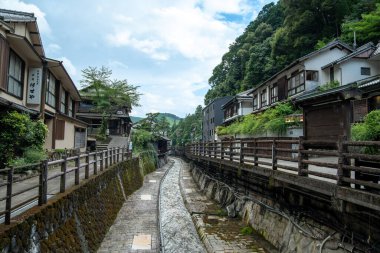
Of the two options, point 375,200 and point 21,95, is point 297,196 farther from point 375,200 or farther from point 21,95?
point 21,95

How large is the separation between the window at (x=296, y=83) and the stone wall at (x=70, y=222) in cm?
1850

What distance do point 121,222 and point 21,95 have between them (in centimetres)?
915

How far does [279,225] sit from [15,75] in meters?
14.8

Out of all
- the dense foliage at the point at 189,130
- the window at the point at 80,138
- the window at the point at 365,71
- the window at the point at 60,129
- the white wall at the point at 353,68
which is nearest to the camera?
the window at the point at 60,129

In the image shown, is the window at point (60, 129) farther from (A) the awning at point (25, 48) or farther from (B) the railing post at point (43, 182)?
(B) the railing post at point (43, 182)

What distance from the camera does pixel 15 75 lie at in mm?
14945

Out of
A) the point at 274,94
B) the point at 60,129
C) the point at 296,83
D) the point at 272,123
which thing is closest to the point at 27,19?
the point at 60,129

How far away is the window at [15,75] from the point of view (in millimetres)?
14273

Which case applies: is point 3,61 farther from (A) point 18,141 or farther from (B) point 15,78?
(A) point 18,141

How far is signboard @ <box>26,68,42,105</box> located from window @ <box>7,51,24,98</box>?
2.60 feet

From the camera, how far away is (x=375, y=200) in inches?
201

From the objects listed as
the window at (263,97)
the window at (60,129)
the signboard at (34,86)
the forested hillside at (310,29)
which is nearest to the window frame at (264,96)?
the window at (263,97)

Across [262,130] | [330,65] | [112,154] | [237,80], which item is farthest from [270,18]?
[112,154]

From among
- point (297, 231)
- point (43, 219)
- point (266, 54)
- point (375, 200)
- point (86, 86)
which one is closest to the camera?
point (375, 200)
